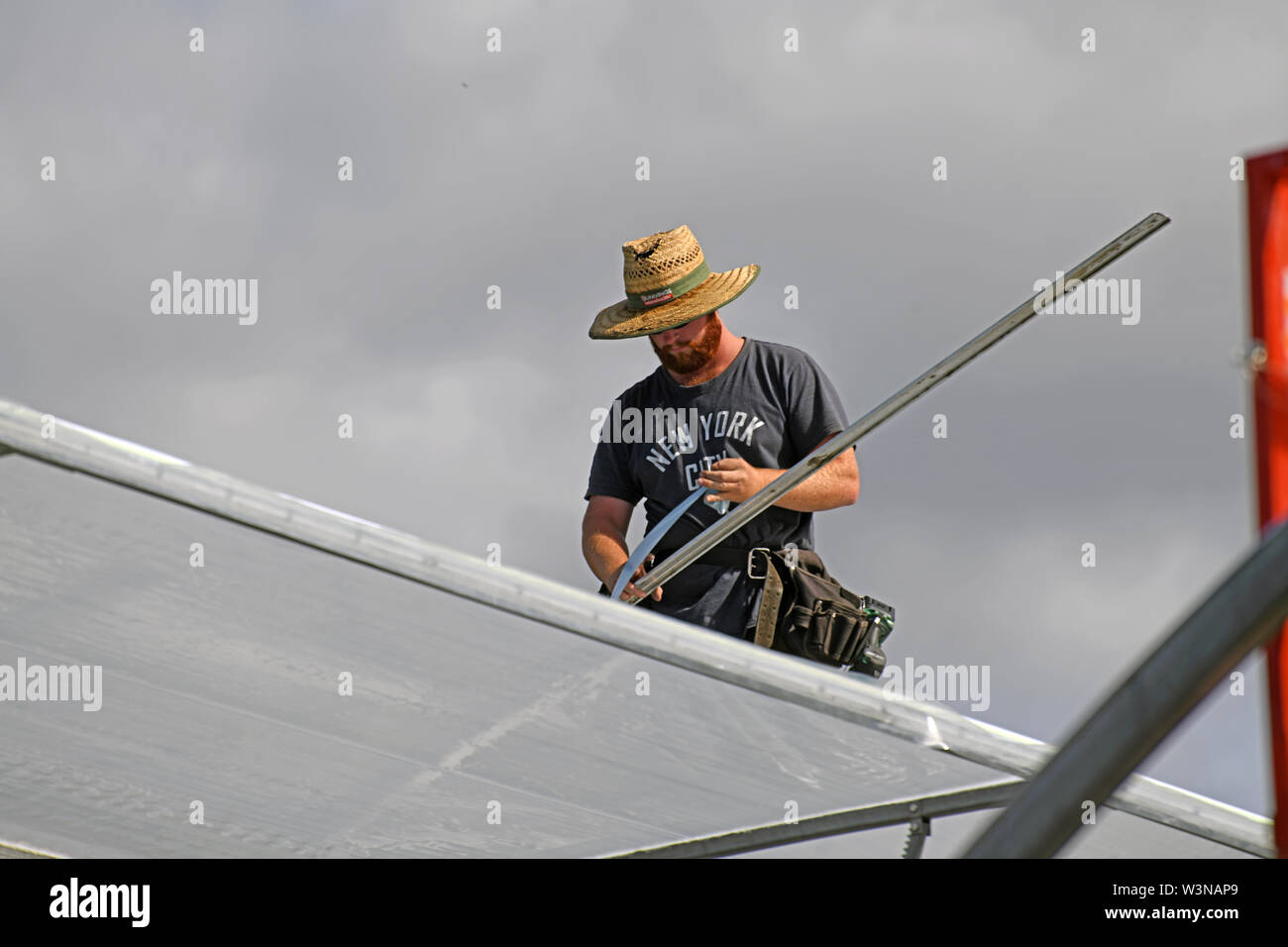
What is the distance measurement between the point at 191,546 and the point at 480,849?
120 cm

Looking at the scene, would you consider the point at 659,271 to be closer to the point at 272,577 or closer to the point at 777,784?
the point at 777,784

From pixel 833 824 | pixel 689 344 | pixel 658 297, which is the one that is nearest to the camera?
pixel 833 824

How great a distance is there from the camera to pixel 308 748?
2328mm

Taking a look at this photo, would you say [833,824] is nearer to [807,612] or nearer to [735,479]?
[807,612]

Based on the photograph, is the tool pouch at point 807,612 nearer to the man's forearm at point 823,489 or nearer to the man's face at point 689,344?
the man's forearm at point 823,489

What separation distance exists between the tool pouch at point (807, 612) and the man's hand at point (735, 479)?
6.0 inches

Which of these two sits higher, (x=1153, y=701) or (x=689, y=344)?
(x=689, y=344)

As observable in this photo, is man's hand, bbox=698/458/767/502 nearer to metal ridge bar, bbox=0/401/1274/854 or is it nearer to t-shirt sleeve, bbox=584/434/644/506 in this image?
t-shirt sleeve, bbox=584/434/644/506

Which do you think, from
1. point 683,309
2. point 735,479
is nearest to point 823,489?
point 735,479

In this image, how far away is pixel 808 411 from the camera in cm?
333

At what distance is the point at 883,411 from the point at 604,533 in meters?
0.87

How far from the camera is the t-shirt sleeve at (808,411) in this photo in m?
3.32

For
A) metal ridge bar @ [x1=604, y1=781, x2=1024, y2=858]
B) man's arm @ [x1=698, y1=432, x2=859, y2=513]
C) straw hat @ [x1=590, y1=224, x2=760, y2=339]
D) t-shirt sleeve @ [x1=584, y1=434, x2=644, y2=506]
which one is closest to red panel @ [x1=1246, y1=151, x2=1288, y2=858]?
metal ridge bar @ [x1=604, y1=781, x2=1024, y2=858]
